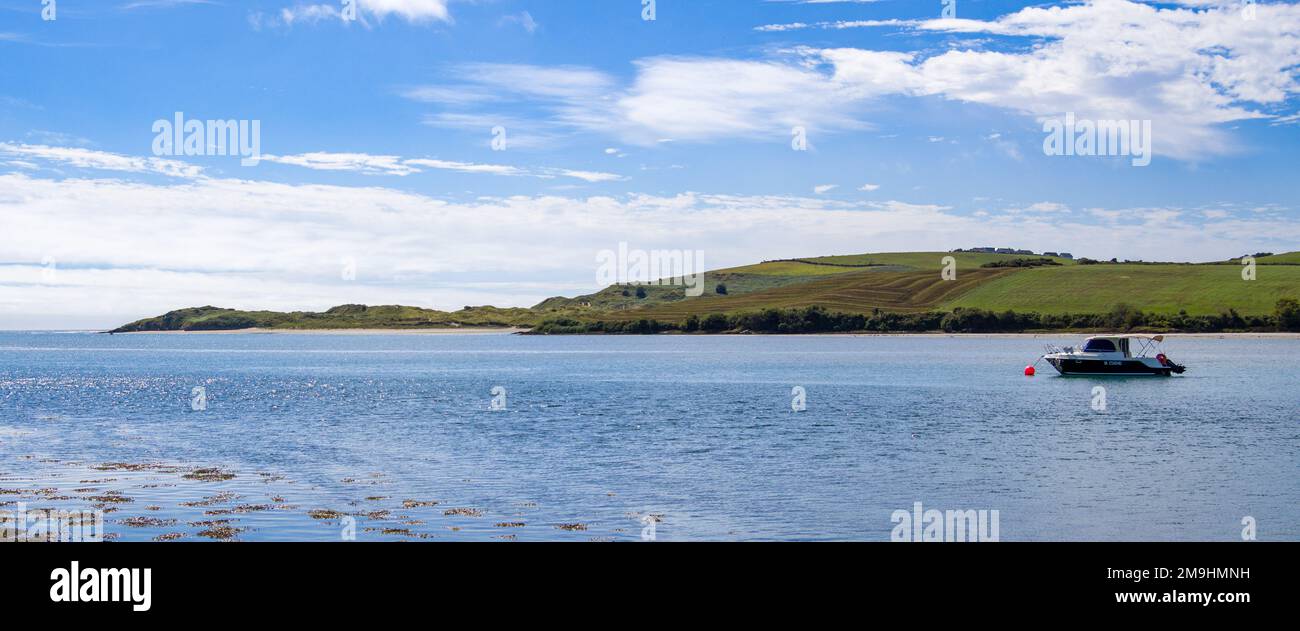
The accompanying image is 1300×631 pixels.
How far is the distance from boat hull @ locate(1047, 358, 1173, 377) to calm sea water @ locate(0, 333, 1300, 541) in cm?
969

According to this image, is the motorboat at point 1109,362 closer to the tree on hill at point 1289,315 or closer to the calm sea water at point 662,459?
the calm sea water at point 662,459

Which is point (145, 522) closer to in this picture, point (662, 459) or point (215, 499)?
point (215, 499)

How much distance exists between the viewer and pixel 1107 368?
90.3m

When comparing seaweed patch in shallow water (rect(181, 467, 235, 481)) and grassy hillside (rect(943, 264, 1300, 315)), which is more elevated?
grassy hillside (rect(943, 264, 1300, 315))

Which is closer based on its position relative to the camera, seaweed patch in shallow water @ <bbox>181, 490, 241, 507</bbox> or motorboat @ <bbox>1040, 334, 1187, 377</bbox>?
seaweed patch in shallow water @ <bbox>181, 490, 241, 507</bbox>

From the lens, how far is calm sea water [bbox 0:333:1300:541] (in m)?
24.7

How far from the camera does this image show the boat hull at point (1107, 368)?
89438 mm

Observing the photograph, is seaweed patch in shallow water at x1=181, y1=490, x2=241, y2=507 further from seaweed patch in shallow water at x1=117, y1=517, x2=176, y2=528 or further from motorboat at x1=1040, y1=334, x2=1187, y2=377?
motorboat at x1=1040, y1=334, x2=1187, y2=377

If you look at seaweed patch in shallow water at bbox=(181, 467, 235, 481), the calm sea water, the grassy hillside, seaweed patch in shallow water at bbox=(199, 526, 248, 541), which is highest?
the grassy hillside

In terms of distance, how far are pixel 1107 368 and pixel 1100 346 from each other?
10.3ft

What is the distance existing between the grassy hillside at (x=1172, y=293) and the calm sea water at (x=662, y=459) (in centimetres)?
10891

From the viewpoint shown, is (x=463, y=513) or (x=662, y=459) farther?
(x=662, y=459)
